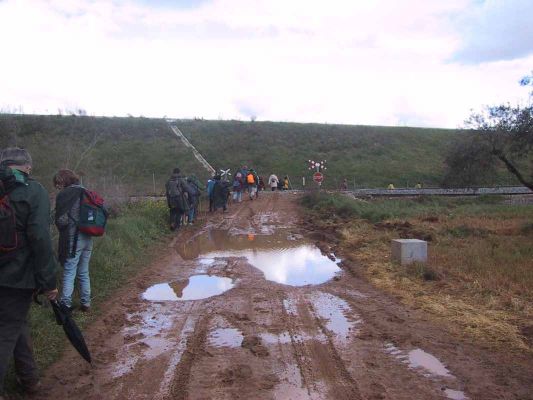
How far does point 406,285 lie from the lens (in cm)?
855

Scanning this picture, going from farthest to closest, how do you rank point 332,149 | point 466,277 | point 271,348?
point 332,149, point 466,277, point 271,348

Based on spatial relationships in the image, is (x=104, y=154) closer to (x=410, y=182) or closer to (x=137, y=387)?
(x=410, y=182)

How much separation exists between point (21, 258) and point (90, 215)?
8.44 ft

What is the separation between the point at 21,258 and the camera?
13.1ft

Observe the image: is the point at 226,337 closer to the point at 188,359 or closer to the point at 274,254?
the point at 188,359

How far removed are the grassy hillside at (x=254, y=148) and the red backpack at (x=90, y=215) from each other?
29.3 metres

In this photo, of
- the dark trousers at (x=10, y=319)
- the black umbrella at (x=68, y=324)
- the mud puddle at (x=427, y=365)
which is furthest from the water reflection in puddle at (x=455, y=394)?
the dark trousers at (x=10, y=319)

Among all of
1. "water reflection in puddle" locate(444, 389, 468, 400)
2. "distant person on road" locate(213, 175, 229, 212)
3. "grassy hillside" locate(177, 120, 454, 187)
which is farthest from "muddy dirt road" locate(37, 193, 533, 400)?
"grassy hillside" locate(177, 120, 454, 187)

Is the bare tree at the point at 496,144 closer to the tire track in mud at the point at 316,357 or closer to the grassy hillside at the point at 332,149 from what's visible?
the tire track in mud at the point at 316,357

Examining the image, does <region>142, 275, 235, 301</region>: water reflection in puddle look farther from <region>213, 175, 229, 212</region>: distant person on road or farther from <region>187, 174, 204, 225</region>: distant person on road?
<region>213, 175, 229, 212</region>: distant person on road

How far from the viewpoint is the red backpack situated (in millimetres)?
6500

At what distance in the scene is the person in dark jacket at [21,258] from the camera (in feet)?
12.8

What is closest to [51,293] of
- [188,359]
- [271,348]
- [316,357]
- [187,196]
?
[188,359]

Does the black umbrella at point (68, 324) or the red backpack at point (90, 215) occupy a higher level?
the red backpack at point (90, 215)
